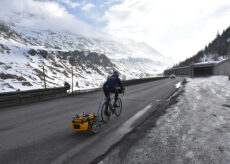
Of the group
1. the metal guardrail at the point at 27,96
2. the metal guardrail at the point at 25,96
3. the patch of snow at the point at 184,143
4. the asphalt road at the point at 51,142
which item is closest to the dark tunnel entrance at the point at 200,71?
the metal guardrail at the point at 27,96

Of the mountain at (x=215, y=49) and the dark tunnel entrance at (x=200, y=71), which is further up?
the mountain at (x=215, y=49)

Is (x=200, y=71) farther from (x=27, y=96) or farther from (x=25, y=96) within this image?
(x=25, y=96)

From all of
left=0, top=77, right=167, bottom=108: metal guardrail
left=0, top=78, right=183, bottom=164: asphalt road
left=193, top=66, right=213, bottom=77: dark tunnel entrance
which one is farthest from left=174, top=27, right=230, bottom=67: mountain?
left=0, top=78, right=183, bottom=164: asphalt road

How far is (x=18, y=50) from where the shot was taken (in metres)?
89.2

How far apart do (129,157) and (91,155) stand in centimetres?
83

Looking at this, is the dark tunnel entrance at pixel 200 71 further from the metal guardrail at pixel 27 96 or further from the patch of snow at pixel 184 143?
the patch of snow at pixel 184 143

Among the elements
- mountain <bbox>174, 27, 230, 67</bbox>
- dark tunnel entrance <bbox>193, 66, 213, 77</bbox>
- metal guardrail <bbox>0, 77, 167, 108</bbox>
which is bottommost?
metal guardrail <bbox>0, 77, 167, 108</bbox>

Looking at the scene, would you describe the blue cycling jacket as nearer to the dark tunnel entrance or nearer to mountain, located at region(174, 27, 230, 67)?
the dark tunnel entrance

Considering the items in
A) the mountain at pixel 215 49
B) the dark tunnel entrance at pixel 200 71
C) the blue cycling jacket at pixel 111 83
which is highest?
the mountain at pixel 215 49

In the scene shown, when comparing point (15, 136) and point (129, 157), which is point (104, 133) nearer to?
point (129, 157)

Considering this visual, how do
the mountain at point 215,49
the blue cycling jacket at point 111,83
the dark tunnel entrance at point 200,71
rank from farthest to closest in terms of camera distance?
1. the mountain at point 215,49
2. the dark tunnel entrance at point 200,71
3. the blue cycling jacket at point 111,83

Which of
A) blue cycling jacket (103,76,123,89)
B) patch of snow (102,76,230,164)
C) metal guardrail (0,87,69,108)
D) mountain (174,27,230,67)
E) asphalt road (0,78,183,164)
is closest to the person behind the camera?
patch of snow (102,76,230,164)

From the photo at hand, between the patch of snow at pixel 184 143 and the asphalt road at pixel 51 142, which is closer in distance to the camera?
the patch of snow at pixel 184 143

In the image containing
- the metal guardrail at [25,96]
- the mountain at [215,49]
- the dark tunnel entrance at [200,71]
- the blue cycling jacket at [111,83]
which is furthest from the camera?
the mountain at [215,49]
